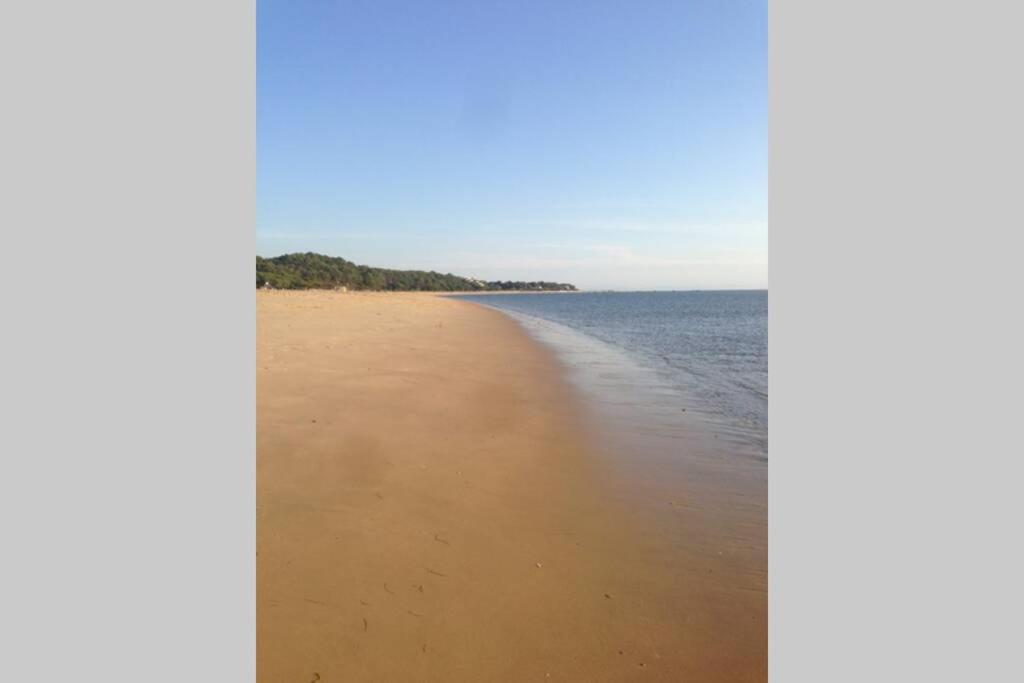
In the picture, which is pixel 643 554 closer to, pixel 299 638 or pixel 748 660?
pixel 748 660

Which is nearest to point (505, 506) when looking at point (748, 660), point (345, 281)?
point (748, 660)

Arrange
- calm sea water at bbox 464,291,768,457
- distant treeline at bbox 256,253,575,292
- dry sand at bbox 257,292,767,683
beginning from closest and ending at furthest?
dry sand at bbox 257,292,767,683, calm sea water at bbox 464,291,768,457, distant treeline at bbox 256,253,575,292

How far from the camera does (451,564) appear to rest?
352 cm

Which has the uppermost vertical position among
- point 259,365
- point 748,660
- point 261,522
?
point 259,365

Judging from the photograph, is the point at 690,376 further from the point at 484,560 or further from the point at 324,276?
the point at 324,276

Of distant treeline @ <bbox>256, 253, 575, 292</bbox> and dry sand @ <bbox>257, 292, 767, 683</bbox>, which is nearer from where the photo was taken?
dry sand @ <bbox>257, 292, 767, 683</bbox>

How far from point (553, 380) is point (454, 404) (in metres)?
3.42

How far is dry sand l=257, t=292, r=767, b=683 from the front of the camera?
270 centimetres

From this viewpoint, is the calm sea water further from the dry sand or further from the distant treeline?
the distant treeline

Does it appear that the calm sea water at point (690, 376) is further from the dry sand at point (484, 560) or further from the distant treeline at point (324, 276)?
the distant treeline at point (324, 276)

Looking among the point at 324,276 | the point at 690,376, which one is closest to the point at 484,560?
the point at 690,376

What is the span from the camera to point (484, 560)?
358 cm

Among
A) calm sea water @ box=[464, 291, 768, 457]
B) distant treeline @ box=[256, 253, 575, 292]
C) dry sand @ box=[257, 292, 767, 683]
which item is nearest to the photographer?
dry sand @ box=[257, 292, 767, 683]

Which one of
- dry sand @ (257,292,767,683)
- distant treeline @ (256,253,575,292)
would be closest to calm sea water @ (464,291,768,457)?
dry sand @ (257,292,767,683)
